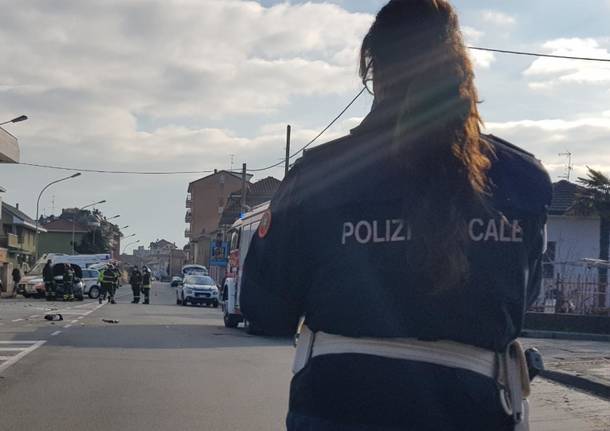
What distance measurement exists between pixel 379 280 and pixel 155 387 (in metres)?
8.86

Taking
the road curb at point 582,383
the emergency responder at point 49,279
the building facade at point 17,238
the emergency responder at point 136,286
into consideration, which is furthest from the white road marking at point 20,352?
the building facade at point 17,238

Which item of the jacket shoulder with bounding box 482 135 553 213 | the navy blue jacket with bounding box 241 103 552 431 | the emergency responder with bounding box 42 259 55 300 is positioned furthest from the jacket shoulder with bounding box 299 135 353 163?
the emergency responder with bounding box 42 259 55 300

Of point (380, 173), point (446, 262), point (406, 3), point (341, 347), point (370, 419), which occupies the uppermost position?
point (406, 3)

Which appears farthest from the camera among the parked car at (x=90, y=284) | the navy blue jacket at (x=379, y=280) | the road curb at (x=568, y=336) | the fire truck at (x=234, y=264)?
the parked car at (x=90, y=284)

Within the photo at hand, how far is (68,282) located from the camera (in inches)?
1651

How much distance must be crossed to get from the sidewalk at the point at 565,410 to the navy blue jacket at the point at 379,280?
276 inches

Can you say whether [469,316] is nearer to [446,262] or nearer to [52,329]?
[446,262]

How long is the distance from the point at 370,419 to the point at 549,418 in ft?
26.3

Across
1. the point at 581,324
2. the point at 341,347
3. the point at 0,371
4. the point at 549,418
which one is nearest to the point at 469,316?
the point at 341,347

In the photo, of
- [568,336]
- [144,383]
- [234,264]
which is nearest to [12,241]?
[234,264]

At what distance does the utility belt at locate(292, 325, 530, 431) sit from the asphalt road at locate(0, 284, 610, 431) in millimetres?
6231

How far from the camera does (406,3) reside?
226cm

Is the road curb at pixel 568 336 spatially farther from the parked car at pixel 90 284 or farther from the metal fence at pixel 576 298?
the parked car at pixel 90 284

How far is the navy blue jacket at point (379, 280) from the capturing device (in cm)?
199
